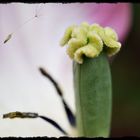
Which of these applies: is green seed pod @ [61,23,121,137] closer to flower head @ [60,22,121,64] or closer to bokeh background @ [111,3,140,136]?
flower head @ [60,22,121,64]

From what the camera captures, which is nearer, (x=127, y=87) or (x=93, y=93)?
(x=93, y=93)

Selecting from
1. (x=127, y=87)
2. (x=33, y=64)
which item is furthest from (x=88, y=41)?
(x=127, y=87)

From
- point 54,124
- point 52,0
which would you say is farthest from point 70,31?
point 54,124

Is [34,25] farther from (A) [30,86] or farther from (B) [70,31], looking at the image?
(B) [70,31]

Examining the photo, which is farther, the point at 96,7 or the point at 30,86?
the point at 96,7

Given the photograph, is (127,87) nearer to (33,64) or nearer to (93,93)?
(33,64)

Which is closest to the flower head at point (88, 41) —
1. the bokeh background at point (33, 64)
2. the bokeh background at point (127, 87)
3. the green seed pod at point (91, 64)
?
the green seed pod at point (91, 64)
